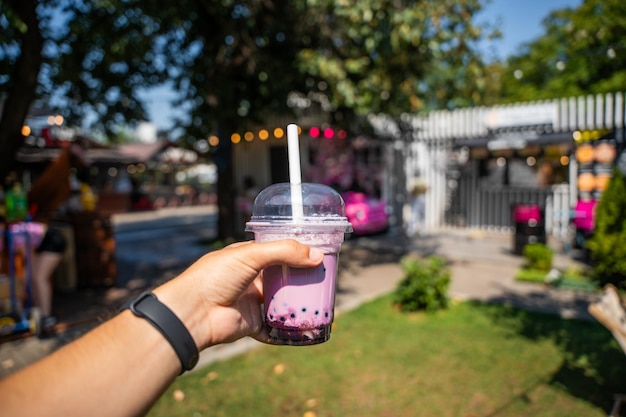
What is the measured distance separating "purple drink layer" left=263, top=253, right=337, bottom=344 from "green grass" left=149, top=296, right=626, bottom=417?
2.44 meters

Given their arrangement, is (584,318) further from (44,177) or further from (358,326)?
(44,177)

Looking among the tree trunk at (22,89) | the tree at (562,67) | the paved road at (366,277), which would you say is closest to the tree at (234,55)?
the tree trunk at (22,89)

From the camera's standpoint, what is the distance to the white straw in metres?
1.29

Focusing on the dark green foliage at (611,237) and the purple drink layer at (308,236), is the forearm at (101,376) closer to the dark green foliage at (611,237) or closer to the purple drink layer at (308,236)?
the purple drink layer at (308,236)

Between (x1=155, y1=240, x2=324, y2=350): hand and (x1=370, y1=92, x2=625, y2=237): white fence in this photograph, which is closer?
(x1=155, y1=240, x2=324, y2=350): hand

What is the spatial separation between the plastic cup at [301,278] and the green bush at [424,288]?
15.0 feet

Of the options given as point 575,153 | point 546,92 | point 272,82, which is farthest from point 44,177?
point 546,92

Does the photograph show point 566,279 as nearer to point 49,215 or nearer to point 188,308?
point 188,308

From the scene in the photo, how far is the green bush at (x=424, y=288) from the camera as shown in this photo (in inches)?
223

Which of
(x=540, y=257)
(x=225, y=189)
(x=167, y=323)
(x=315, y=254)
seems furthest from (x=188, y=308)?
(x=225, y=189)

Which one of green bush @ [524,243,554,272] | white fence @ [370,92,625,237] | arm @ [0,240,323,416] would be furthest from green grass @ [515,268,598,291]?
arm @ [0,240,323,416]

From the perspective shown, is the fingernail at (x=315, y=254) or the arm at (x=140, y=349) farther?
the fingernail at (x=315, y=254)

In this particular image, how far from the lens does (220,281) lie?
1.20 meters

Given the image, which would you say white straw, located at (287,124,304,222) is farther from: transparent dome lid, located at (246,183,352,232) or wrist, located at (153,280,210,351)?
wrist, located at (153,280,210,351)
